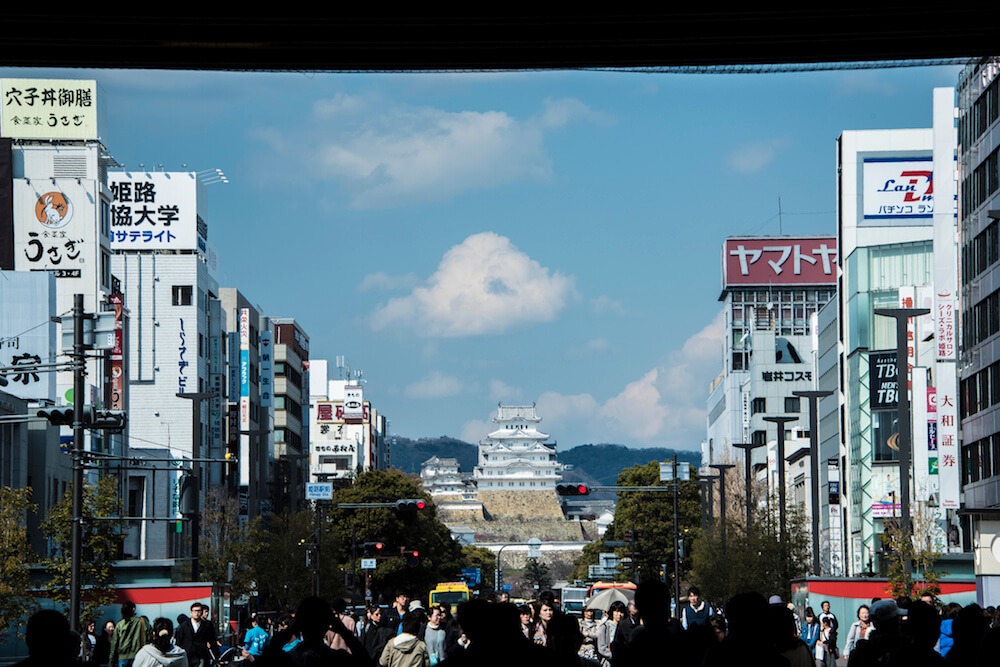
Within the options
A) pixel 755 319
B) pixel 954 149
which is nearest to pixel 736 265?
pixel 755 319

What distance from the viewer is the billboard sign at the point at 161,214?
95.2 metres

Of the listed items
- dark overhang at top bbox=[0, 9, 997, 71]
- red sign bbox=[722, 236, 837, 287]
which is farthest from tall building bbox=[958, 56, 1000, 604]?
red sign bbox=[722, 236, 837, 287]

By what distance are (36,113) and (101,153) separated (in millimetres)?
3598

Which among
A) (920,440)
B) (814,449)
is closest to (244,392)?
(920,440)

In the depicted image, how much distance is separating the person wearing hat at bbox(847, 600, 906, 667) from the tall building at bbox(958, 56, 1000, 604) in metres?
34.0

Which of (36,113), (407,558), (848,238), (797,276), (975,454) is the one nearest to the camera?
(975,454)

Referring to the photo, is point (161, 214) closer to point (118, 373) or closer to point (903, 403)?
point (118, 373)

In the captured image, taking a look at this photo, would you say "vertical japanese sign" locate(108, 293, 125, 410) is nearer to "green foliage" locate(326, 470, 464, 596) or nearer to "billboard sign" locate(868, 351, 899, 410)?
"billboard sign" locate(868, 351, 899, 410)

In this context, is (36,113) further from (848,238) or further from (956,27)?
(956,27)

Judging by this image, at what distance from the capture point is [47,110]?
271 feet

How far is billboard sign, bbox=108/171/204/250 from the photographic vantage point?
95.2 meters

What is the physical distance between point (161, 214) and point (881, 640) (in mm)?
86412

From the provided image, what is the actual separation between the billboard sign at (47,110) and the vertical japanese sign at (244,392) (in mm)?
25330

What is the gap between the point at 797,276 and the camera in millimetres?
183250
